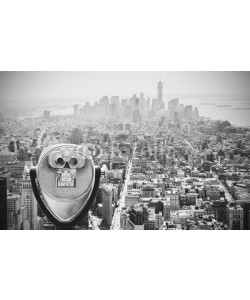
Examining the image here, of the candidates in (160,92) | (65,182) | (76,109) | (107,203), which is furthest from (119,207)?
(65,182)

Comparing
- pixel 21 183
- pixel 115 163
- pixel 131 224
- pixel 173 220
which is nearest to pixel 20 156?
pixel 21 183

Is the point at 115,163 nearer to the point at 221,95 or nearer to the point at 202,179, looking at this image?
the point at 202,179

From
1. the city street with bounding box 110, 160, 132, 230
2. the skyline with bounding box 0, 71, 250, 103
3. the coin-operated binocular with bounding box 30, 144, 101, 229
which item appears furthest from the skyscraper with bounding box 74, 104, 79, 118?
the coin-operated binocular with bounding box 30, 144, 101, 229

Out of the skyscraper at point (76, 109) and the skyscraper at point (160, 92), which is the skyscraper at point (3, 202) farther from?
the skyscraper at point (160, 92)

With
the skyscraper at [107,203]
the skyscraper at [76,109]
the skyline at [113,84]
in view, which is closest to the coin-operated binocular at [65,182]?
the skyscraper at [107,203]

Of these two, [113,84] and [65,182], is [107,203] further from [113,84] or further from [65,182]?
[65,182]
